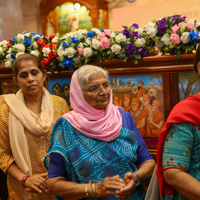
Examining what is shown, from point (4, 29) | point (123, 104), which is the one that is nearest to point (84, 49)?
point (123, 104)

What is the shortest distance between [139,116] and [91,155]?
92cm

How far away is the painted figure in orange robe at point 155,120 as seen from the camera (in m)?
2.58

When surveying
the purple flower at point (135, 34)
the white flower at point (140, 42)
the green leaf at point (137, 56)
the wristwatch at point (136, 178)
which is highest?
the purple flower at point (135, 34)

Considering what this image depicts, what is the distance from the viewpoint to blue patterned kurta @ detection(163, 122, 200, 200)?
145cm

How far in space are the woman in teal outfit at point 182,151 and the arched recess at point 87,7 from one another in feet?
17.7

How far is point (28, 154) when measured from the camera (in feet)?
8.09

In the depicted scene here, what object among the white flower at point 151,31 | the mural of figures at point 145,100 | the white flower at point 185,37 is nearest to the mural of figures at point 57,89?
the mural of figures at point 145,100

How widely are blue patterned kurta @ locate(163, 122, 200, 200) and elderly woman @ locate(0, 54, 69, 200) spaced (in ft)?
4.00

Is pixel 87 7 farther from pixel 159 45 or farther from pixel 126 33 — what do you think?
pixel 159 45

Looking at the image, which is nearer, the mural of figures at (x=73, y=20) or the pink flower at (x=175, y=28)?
the pink flower at (x=175, y=28)

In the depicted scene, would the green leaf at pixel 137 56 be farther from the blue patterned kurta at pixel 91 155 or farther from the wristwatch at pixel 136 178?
the wristwatch at pixel 136 178

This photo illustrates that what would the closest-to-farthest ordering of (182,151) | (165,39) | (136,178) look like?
(182,151)
(136,178)
(165,39)

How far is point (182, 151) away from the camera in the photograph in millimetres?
1448

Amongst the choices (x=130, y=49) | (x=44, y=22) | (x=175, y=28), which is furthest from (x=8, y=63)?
(x=44, y=22)
